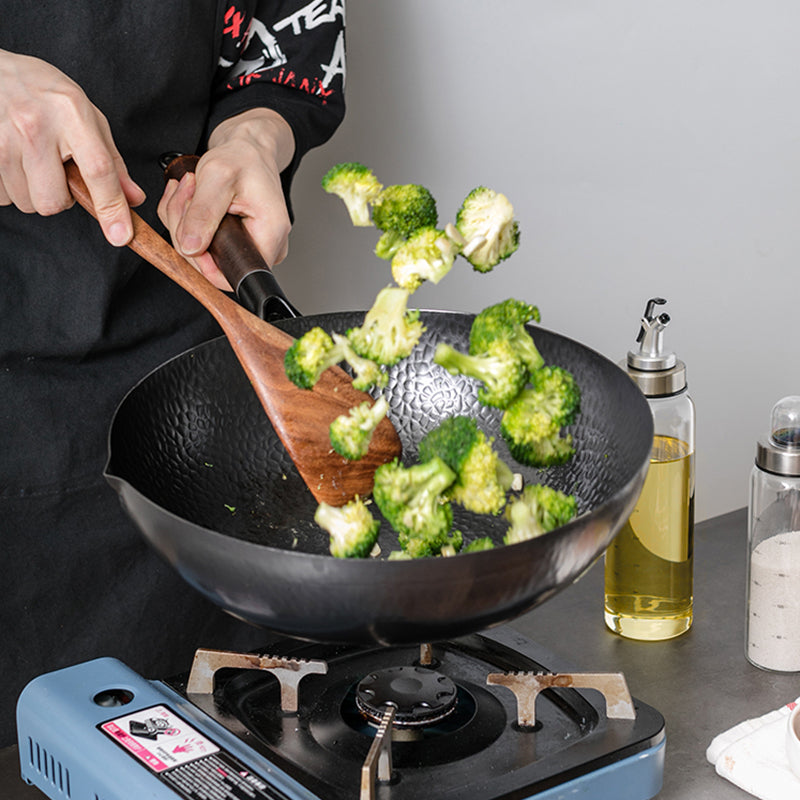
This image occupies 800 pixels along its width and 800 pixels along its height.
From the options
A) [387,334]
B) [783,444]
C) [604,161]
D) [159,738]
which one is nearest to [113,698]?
[159,738]

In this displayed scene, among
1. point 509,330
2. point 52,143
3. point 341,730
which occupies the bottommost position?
point 341,730

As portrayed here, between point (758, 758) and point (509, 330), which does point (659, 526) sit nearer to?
point (758, 758)

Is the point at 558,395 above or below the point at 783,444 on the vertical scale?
above

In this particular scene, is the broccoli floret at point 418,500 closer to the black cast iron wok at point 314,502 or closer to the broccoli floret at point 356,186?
the black cast iron wok at point 314,502

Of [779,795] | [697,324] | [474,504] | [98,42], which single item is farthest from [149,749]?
[697,324]

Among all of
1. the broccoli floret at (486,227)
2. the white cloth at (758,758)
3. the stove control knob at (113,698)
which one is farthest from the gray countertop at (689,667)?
the broccoli floret at (486,227)

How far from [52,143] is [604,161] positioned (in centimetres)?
116

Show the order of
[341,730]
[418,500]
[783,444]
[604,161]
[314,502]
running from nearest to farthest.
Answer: [418,500]
[341,730]
[314,502]
[783,444]
[604,161]

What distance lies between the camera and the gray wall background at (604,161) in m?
1.77

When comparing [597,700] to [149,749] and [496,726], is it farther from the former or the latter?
[149,749]

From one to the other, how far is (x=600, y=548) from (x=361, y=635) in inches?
6.7

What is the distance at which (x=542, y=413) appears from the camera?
0.87 metres

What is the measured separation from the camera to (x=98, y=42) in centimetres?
128

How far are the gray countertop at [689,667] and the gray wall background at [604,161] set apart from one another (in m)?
0.43
